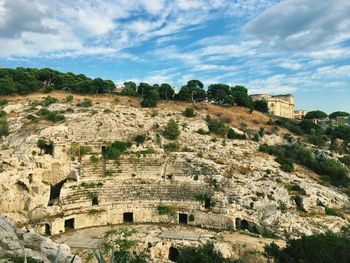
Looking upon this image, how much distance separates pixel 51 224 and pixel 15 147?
9.27 meters

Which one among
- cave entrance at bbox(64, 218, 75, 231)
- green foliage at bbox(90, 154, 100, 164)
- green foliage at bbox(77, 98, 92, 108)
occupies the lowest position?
cave entrance at bbox(64, 218, 75, 231)

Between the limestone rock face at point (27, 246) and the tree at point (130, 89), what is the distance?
34.1 meters

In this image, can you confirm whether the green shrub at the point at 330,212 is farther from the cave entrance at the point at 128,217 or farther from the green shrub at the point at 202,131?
the green shrub at the point at 202,131

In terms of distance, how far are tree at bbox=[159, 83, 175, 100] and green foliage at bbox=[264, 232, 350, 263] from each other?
35946 mm

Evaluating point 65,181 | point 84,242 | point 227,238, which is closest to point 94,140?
point 65,181

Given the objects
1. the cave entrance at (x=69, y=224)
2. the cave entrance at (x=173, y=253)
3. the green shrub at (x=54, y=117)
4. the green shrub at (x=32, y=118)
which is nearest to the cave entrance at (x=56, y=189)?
the cave entrance at (x=69, y=224)

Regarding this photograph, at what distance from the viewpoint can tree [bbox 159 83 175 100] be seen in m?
49.7

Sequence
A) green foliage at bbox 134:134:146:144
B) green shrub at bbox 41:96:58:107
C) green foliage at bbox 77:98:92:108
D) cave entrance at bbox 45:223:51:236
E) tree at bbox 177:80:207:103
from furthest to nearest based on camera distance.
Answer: tree at bbox 177:80:207:103 < green shrub at bbox 41:96:58:107 < green foliage at bbox 77:98:92:108 < green foliage at bbox 134:134:146:144 < cave entrance at bbox 45:223:51:236

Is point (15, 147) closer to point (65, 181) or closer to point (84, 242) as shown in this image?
point (65, 181)

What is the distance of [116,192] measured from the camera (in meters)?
24.9

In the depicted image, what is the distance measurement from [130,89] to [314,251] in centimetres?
4146

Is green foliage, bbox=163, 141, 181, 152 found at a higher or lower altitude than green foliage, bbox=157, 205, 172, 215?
higher

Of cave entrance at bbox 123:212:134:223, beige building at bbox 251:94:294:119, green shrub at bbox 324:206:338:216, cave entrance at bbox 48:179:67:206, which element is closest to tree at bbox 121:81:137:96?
cave entrance at bbox 48:179:67:206

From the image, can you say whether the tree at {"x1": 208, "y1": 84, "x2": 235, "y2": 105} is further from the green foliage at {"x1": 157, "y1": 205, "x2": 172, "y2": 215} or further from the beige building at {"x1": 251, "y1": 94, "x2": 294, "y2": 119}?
the green foliage at {"x1": 157, "y1": 205, "x2": 172, "y2": 215}
